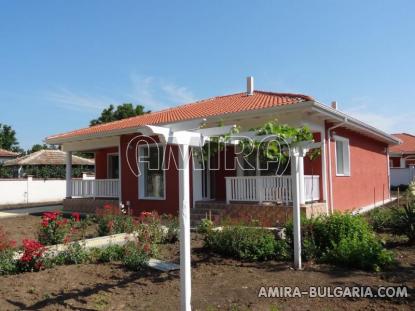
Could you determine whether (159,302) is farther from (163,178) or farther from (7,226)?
(7,226)

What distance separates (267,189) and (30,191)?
2046cm

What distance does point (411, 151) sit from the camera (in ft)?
112

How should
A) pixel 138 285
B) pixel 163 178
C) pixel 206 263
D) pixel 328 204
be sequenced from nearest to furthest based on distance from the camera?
pixel 138 285, pixel 206 263, pixel 328 204, pixel 163 178

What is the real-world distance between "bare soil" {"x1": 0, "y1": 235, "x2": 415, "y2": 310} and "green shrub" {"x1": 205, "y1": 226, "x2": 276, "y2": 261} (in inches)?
9.2

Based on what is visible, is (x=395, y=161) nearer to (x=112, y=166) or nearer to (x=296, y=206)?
(x=112, y=166)

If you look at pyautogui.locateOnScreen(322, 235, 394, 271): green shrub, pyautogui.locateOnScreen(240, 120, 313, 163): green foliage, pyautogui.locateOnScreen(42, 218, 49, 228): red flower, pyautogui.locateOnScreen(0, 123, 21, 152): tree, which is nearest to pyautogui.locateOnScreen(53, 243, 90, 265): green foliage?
pyautogui.locateOnScreen(42, 218, 49, 228): red flower

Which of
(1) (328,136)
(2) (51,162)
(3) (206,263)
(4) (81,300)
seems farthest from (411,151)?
(4) (81,300)

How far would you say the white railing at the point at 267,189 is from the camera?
11016 millimetres

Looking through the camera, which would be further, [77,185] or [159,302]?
[77,185]

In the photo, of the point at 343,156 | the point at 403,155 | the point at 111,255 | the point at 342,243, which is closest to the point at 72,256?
the point at 111,255

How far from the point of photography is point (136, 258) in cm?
670

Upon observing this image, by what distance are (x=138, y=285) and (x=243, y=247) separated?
224cm

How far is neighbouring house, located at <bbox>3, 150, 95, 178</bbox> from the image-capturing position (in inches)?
1232

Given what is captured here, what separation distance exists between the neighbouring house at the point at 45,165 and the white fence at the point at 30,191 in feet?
10.2
